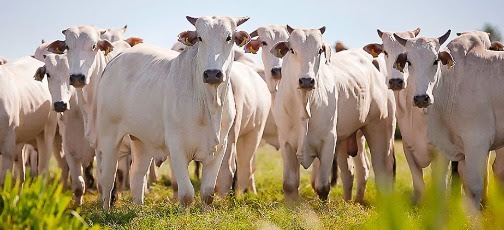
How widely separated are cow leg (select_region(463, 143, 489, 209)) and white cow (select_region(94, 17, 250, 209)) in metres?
2.46

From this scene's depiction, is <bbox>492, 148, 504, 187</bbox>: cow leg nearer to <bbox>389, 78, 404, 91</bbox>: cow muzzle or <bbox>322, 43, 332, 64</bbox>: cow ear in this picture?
<bbox>389, 78, 404, 91</bbox>: cow muzzle

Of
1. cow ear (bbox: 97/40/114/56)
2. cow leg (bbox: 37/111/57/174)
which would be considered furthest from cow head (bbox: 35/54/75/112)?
cow leg (bbox: 37/111/57/174)

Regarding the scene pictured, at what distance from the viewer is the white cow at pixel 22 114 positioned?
33.8 feet

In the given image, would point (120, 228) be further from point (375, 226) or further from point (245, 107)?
point (375, 226)

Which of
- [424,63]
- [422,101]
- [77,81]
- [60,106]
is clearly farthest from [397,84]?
[60,106]

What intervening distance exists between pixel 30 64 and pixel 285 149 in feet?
15.9

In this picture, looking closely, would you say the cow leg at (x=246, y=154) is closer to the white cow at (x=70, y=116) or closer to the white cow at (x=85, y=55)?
the white cow at (x=85, y=55)

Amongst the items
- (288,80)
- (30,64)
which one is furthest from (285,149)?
(30,64)

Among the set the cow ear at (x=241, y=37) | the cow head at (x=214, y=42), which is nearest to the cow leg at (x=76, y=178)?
the cow head at (x=214, y=42)

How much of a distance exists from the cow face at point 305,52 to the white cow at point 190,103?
851mm

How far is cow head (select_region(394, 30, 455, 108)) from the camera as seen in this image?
27.0 feet

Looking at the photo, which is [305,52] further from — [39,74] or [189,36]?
[39,74]

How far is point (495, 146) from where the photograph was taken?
8.53 meters

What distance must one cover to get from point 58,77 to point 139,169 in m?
1.83
